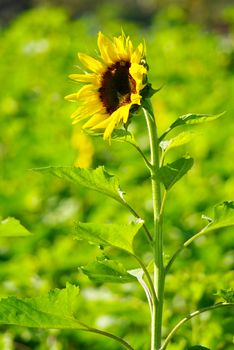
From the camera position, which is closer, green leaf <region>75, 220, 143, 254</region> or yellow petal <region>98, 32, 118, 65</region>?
green leaf <region>75, 220, 143, 254</region>

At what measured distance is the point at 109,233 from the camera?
1685mm

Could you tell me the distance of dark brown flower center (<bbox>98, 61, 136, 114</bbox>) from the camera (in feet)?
5.77

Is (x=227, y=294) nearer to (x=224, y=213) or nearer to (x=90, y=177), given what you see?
(x=224, y=213)

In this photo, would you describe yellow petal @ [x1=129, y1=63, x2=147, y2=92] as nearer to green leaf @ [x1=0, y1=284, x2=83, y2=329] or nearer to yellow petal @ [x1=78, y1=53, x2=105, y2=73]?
yellow petal @ [x1=78, y1=53, x2=105, y2=73]

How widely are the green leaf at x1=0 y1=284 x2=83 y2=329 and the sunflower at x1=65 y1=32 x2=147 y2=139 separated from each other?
26cm

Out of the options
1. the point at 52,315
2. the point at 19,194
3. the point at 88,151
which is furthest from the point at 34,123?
the point at 52,315

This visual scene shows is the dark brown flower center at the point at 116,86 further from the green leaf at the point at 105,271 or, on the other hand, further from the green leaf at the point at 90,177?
the green leaf at the point at 105,271

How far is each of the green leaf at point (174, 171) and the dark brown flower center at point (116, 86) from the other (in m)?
0.13

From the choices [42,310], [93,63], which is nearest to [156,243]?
[42,310]

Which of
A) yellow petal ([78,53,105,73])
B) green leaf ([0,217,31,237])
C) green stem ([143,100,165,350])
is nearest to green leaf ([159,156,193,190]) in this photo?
green stem ([143,100,165,350])

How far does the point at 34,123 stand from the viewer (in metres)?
4.90

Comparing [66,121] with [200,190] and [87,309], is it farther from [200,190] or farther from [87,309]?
[87,309]

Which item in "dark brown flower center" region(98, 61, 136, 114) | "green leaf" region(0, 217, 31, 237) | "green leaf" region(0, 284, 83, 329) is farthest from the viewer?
"green leaf" region(0, 217, 31, 237)

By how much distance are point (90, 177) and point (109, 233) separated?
0.30 feet
